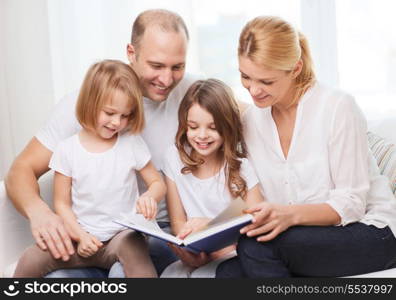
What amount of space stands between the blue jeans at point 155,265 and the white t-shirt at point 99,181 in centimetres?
11

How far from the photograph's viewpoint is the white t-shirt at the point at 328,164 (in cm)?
191

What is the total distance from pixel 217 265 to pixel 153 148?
1.65 ft

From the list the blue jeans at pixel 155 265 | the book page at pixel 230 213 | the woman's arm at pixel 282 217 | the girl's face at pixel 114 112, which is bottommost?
the blue jeans at pixel 155 265

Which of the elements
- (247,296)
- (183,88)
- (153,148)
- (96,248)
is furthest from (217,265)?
(183,88)

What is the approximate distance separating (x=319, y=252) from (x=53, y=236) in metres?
0.75

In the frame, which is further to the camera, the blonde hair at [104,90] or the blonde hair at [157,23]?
the blonde hair at [157,23]

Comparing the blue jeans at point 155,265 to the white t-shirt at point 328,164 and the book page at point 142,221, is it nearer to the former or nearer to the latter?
the book page at point 142,221

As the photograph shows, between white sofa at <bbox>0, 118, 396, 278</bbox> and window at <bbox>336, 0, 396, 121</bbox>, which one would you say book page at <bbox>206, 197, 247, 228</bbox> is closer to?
white sofa at <bbox>0, 118, 396, 278</bbox>

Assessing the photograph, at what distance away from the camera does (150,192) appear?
6.55ft

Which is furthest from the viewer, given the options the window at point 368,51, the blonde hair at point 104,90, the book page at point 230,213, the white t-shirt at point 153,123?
the window at point 368,51

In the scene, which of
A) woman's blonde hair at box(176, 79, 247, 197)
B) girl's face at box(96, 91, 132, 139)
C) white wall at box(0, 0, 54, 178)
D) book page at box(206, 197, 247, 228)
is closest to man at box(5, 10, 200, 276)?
woman's blonde hair at box(176, 79, 247, 197)

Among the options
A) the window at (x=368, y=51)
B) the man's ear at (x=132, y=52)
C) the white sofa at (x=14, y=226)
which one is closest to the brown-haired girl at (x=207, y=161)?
the man's ear at (x=132, y=52)

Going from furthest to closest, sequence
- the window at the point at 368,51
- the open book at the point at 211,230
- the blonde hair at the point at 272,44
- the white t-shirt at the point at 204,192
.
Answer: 1. the window at the point at 368,51
2. the white t-shirt at the point at 204,192
3. the blonde hair at the point at 272,44
4. the open book at the point at 211,230

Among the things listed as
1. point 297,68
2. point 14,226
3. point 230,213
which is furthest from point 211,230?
point 14,226
